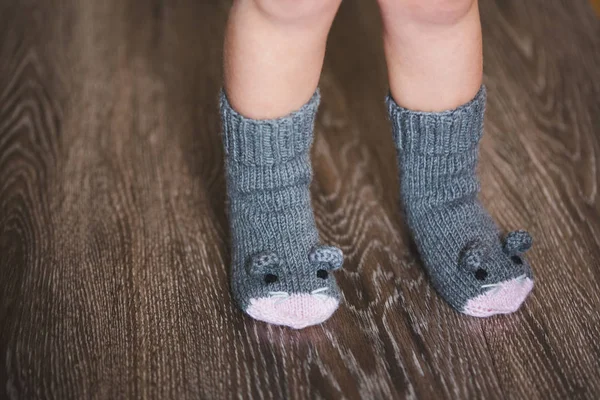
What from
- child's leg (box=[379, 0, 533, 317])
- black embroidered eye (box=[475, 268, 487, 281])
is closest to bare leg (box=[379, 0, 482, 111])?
child's leg (box=[379, 0, 533, 317])

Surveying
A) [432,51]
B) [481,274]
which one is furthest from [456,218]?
[432,51]

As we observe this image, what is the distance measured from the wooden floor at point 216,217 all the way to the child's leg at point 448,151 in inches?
1.6

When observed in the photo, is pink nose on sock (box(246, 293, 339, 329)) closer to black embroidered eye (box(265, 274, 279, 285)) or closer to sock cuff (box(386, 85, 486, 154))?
black embroidered eye (box(265, 274, 279, 285))

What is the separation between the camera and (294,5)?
70 centimetres

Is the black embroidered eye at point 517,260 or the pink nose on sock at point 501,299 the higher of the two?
the black embroidered eye at point 517,260

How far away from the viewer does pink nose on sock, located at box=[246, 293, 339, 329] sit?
77 cm

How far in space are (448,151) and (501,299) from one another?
170mm

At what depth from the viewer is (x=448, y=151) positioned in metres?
0.81

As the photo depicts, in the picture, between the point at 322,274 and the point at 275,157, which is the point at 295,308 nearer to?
the point at 322,274

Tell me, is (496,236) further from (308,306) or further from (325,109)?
(325,109)

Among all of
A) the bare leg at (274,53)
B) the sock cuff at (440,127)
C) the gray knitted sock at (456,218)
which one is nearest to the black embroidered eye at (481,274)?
the gray knitted sock at (456,218)

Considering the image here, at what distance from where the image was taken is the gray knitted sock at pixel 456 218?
30.7 inches

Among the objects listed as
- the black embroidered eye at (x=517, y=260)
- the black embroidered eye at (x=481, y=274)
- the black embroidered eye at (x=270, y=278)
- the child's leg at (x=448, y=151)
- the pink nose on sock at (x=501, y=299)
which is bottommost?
the pink nose on sock at (x=501, y=299)

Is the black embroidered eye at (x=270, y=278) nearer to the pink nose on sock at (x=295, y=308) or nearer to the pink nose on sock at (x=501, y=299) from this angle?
the pink nose on sock at (x=295, y=308)
